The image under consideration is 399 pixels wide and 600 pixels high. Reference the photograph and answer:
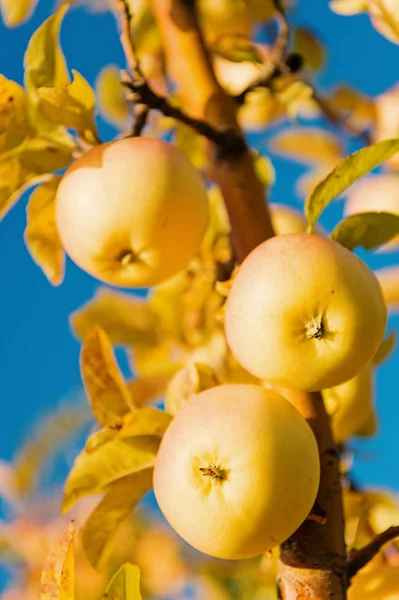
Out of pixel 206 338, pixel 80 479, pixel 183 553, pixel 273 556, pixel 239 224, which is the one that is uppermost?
pixel 239 224

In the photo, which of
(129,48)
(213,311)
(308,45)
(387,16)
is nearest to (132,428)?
(129,48)

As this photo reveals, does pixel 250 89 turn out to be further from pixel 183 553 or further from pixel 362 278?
pixel 183 553

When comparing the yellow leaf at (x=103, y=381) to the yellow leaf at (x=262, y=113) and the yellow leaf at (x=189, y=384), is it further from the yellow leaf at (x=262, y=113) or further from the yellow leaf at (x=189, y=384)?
the yellow leaf at (x=262, y=113)

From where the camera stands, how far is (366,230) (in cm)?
71

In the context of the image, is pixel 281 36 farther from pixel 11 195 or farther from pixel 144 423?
pixel 144 423

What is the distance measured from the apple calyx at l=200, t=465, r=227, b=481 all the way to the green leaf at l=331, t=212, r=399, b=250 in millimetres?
249

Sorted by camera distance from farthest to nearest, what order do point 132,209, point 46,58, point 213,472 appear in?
point 46,58 → point 132,209 → point 213,472

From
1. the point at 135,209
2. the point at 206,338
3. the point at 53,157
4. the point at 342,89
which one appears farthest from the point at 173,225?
the point at 342,89

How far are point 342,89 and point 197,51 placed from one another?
2.16 feet

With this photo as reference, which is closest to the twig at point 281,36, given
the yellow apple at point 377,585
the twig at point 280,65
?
the twig at point 280,65

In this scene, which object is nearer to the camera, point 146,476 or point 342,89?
point 146,476

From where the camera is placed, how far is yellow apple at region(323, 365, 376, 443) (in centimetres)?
85

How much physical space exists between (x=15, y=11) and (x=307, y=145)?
2.32ft

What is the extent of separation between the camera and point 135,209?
69 cm
